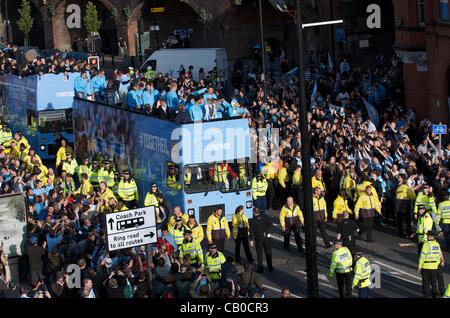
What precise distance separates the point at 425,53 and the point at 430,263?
636 inches

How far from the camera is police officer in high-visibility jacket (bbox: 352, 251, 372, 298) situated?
16.1 m

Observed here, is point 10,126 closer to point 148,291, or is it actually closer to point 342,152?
point 342,152

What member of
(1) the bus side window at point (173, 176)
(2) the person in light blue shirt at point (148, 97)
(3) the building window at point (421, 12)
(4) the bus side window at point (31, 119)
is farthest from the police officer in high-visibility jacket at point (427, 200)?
(4) the bus side window at point (31, 119)

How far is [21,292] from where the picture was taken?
48.5 ft

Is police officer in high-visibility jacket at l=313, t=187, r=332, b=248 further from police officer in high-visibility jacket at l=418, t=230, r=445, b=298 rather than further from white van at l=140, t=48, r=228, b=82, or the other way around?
white van at l=140, t=48, r=228, b=82

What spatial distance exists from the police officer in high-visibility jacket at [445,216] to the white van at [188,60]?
78.1 ft

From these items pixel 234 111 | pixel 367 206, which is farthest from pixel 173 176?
pixel 367 206

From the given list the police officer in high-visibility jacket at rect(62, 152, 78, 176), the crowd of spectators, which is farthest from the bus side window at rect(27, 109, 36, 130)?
the police officer in high-visibility jacket at rect(62, 152, 78, 176)

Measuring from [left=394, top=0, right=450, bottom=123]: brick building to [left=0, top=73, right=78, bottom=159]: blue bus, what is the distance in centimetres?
1206

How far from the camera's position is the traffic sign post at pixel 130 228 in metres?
13.8

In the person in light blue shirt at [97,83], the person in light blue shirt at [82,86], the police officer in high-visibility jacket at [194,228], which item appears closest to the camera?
the police officer in high-visibility jacket at [194,228]

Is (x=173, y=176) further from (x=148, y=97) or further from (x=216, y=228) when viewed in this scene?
(x=148, y=97)

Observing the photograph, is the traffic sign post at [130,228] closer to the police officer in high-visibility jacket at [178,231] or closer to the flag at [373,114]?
the police officer in high-visibility jacket at [178,231]

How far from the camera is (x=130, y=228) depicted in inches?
551
